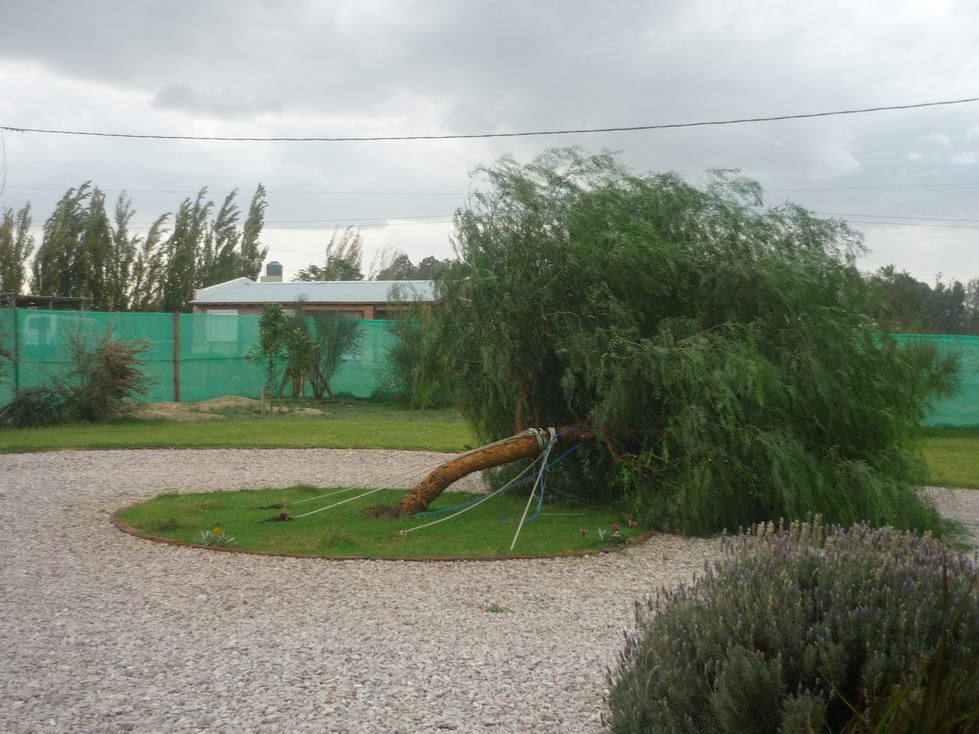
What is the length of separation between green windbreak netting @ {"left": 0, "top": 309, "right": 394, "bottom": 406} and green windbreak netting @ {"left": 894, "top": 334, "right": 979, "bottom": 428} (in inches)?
475

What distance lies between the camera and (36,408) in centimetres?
1598

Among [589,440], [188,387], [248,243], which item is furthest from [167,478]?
[248,243]

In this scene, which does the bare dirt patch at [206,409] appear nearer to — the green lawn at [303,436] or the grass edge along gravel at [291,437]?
the green lawn at [303,436]

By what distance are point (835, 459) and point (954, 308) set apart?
127 feet

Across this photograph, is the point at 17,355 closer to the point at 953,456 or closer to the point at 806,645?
the point at 806,645

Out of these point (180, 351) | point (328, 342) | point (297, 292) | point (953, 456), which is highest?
point (297, 292)

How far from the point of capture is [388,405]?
22.0 meters

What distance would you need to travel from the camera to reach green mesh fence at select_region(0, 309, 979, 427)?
53.4 ft

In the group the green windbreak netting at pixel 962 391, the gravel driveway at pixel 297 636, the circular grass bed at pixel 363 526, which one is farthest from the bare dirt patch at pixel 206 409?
the green windbreak netting at pixel 962 391

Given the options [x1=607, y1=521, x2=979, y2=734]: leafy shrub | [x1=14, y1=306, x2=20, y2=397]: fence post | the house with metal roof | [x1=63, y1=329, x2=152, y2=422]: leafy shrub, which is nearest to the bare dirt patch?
[x1=63, y1=329, x2=152, y2=422]: leafy shrub

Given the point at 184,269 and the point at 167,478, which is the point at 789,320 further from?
the point at 184,269

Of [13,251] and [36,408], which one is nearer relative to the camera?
[36,408]

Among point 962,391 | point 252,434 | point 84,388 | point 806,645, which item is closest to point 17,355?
point 84,388

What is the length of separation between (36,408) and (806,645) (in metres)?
15.6
